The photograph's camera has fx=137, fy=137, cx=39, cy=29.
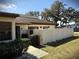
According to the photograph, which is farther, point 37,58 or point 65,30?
point 65,30

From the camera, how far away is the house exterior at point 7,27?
11.2m

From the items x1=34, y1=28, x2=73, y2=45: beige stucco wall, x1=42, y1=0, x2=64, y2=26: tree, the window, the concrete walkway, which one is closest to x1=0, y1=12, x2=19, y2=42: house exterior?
the window

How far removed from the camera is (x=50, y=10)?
43.7 meters

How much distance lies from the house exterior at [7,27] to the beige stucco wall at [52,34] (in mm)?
5229

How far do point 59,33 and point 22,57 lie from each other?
11179 millimetres

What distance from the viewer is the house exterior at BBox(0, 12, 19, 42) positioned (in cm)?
1124

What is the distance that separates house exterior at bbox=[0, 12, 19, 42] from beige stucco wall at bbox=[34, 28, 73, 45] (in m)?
5.23

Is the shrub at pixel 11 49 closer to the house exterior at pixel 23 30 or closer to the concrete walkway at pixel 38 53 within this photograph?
the concrete walkway at pixel 38 53

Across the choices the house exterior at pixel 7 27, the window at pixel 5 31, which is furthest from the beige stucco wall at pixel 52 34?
the window at pixel 5 31

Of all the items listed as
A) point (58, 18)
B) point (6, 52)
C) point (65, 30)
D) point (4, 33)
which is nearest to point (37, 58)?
point (6, 52)

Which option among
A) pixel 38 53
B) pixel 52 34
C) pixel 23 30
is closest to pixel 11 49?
pixel 38 53

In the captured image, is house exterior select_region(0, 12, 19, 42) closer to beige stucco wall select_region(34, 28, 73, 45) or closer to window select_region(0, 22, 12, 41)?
window select_region(0, 22, 12, 41)

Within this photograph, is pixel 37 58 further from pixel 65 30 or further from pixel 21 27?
pixel 65 30

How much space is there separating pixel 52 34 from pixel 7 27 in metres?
8.29
